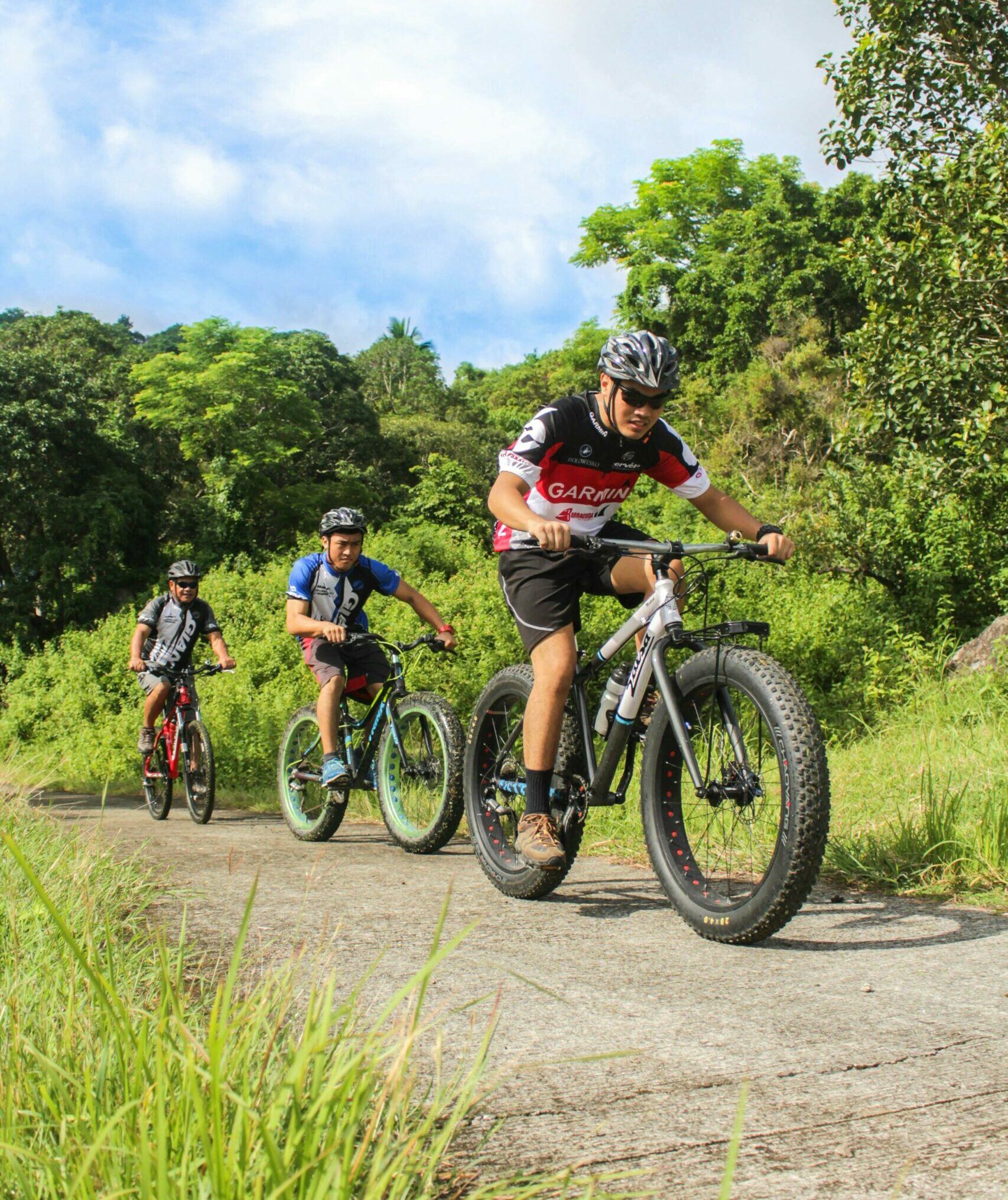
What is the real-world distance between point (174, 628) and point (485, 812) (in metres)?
6.32

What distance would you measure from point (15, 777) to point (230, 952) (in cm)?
297

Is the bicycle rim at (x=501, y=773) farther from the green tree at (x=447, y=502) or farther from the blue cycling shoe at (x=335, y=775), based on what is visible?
the green tree at (x=447, y=502)

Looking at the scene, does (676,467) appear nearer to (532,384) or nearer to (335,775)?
(335,775)

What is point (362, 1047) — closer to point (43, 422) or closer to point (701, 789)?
point (701, 789)

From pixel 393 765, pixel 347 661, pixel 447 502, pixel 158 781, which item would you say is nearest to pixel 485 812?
pixel 393 765

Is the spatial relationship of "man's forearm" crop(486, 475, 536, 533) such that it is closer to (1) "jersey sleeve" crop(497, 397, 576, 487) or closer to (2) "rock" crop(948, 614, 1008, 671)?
(1) "jersey sleeve" crop(497, 397, 576, 487)

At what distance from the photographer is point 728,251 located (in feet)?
148

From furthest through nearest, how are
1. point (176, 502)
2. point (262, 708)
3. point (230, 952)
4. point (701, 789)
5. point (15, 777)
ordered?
1. point (176, 502)
2. point (262, 708)
3. point (15, 777)
4. point (701, 789)
5. point (230, 952)

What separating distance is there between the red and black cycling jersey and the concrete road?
58.4 inches

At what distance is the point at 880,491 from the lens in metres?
17.8

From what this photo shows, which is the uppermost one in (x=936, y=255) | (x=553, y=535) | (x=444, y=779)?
(x=936, y=255)

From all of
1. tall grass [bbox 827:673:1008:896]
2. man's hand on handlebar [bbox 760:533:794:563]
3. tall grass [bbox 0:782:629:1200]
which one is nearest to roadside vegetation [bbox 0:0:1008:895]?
tall grass [bbox 827:673:1008:896]

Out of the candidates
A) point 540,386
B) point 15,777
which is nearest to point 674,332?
point 540,386

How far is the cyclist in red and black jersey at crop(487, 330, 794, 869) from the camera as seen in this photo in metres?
4.00
